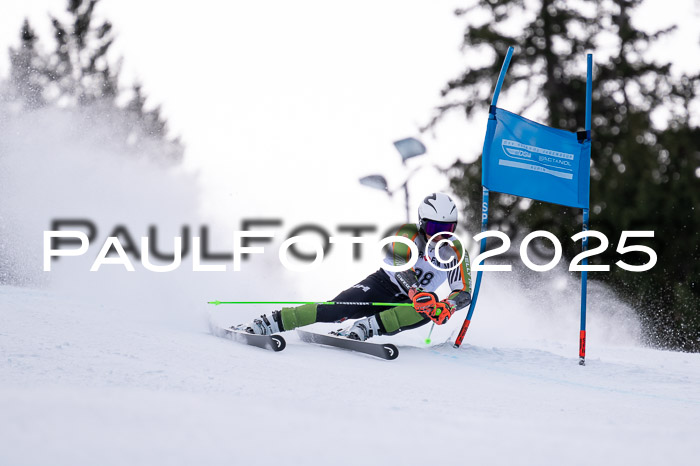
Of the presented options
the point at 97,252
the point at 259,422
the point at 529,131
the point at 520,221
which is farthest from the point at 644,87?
the point at 259,422

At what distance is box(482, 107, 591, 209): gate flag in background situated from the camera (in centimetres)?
602

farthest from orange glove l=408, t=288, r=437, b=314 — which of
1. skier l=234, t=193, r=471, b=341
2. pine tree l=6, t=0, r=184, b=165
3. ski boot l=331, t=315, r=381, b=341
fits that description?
pine tree l=6, t=0, r=184, b=165

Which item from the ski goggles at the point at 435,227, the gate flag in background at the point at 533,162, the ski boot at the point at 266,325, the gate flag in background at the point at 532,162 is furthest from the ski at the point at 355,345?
the gate flag in background at the point at 533,162

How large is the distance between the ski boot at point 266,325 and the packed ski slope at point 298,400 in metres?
0.21

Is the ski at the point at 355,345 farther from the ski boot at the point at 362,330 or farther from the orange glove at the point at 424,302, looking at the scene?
the orange glove at the point at 424,302

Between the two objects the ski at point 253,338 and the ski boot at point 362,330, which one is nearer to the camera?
the ski at point 253,338

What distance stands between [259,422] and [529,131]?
14.1 feet

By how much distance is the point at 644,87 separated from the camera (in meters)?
15.9

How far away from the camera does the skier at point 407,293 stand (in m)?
5.36

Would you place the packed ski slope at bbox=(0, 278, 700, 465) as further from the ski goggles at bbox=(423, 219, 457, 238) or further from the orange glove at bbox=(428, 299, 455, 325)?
the ski goggles at bbox=(423, 219, 457, 238)

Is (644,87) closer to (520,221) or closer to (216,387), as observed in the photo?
(520,221)

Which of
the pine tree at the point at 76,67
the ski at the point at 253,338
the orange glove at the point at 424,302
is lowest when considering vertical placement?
the ski at the point at 253,338

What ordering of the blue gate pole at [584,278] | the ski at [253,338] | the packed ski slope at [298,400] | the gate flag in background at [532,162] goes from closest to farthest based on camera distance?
the packed ski slope at [298,400], the ski at [253,338], the blue gate pole at [584,278], the gate flag in background at [532,162]

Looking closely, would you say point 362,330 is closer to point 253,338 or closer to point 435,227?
point 253,338
